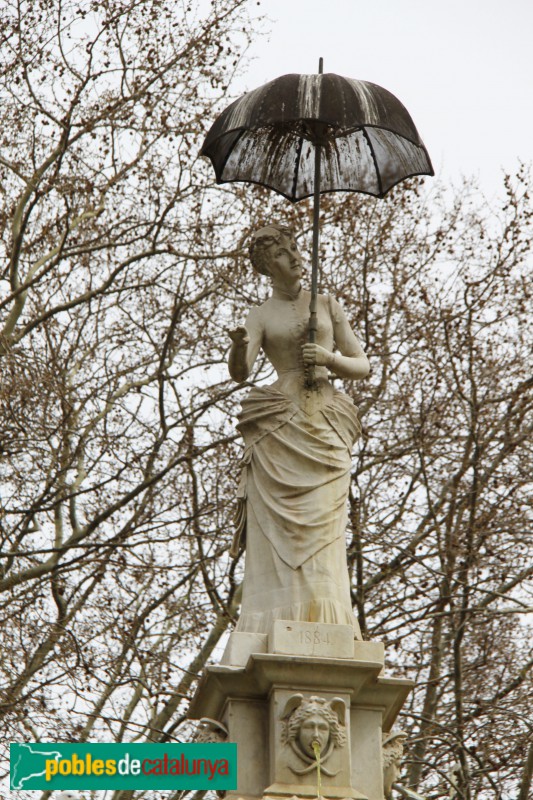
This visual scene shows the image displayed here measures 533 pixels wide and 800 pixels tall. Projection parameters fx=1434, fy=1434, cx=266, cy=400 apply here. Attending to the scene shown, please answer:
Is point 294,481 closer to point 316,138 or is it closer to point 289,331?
point 289,331

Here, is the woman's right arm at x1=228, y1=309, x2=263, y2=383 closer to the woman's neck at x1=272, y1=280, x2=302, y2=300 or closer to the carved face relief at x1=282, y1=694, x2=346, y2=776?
the woman's neck at x1=272, y1=280, x2=302, y2=300

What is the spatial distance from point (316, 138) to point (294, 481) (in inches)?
91.6

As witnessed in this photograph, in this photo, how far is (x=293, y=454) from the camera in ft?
26.8

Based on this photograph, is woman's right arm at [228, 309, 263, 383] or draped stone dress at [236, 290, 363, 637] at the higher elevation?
woman's right arm at [228, 309, 263, 383]

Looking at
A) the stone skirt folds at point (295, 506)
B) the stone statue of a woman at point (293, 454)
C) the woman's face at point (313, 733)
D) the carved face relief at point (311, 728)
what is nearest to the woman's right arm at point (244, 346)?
the stone statue of a woman at point (293, 454)

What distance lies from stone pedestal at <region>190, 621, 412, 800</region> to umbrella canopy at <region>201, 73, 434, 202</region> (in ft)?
10.3

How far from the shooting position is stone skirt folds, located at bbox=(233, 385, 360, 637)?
7785mm

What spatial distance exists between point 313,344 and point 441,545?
6.63 meters

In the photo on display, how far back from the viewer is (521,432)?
15375 mm

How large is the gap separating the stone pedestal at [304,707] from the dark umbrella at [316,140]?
6.39 ft

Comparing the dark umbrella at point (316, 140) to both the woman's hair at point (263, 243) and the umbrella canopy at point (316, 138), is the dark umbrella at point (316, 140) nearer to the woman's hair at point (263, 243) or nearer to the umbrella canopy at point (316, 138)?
the umbrella canopy at point (316, 138)

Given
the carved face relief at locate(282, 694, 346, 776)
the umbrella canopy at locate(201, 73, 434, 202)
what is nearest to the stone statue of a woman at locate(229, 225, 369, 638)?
the carved face relief at locate(282, 694, 346, 776)

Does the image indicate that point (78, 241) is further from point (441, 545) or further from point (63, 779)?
point (63, 779)

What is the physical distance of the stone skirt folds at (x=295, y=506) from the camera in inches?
307
